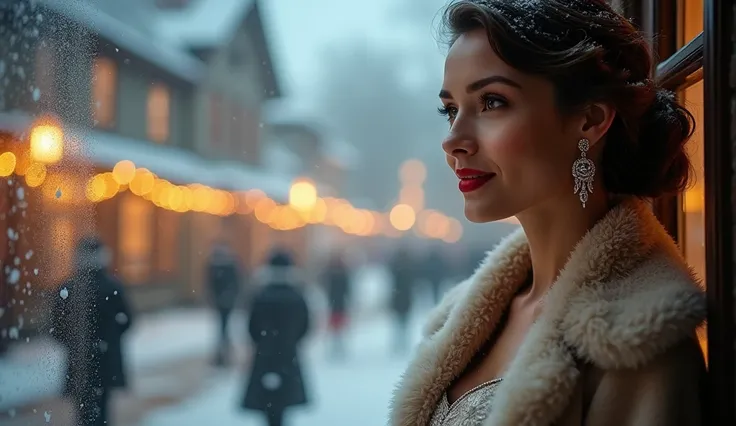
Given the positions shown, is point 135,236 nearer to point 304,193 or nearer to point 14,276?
point 304,193

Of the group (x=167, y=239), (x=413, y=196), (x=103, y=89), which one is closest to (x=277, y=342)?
(x=103, y=89)

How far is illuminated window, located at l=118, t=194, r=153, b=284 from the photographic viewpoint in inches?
264

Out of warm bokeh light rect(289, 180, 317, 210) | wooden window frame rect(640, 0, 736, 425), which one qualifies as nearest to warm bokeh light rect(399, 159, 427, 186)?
warm bokeh light rect(289, 180, 317, 210)

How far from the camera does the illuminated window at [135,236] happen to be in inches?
264

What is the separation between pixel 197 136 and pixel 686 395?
293 inches

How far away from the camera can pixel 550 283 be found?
0.95 m

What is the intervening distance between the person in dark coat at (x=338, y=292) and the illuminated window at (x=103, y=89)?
6.88ft

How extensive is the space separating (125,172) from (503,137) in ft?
18.6

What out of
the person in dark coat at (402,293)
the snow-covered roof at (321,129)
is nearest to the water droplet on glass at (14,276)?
the person in dark coat at (402,293)

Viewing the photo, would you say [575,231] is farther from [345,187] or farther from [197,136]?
[345,187]

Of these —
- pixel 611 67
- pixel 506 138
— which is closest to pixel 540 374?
pixel 506 138

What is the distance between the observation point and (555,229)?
3.02 ft

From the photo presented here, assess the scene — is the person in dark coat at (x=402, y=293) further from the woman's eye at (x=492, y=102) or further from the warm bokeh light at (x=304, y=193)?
the woman's eye at (x=492, y=102)

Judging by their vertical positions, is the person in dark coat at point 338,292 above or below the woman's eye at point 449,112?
below
